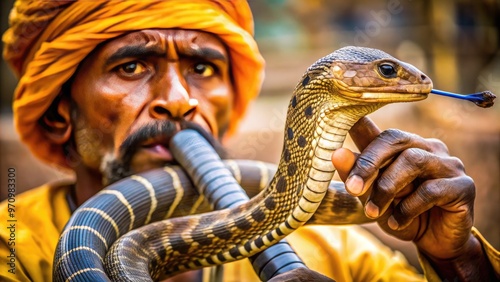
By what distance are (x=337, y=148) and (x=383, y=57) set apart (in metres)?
0.18

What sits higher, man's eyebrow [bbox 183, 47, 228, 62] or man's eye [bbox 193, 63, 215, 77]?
man's eyebrow [bbox 183, 47, 228, 62]

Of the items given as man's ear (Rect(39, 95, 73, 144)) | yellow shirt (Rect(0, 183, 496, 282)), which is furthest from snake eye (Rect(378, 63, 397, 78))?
man's ear (Rect(39, 95, 73, 144))

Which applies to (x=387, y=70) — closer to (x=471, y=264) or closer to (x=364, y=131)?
Result: (x=364, y=131)

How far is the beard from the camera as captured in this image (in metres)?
1.77

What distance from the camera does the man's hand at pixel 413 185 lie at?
127 cm

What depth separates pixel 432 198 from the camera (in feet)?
4.41

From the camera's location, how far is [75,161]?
2016mm

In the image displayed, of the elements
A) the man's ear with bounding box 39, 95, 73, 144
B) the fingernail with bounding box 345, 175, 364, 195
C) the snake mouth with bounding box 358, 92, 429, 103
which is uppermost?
the snake mouth with bounding box 358, 92, 429, 103

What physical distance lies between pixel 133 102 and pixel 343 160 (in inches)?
27.2

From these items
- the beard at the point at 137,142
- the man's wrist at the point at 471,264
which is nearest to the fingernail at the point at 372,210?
the man's wrist at the point at 471,264

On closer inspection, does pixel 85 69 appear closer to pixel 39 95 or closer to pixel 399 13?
pixel 39 95

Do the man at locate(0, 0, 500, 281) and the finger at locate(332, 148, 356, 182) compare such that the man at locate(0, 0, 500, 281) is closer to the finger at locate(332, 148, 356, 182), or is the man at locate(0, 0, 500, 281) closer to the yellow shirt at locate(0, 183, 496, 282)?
the yellow shirt at locate(0, 183, 496, 282)

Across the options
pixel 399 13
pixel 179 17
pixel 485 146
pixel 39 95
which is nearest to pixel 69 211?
pixel 39 95

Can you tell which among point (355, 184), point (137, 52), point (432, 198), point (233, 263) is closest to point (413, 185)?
point (432, 198)
